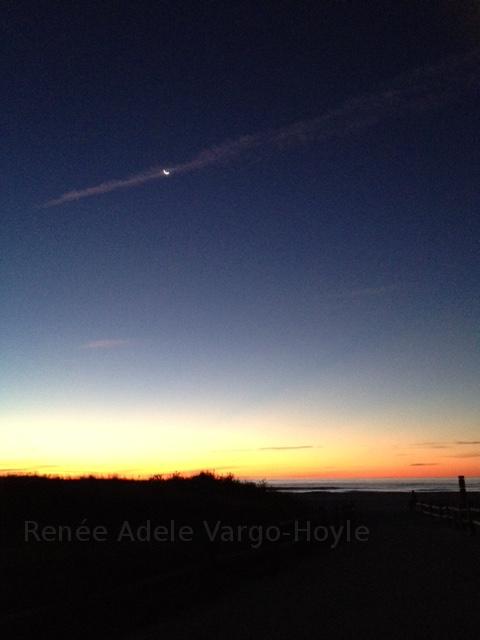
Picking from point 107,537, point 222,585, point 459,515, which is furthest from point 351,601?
point 459,515

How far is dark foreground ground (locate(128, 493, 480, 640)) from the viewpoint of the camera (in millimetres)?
9852

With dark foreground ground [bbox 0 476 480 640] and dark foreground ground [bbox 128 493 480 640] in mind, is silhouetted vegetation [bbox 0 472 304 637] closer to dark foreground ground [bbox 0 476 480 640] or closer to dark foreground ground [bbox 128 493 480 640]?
dark foreground ground [bbox 0 476 480 640]

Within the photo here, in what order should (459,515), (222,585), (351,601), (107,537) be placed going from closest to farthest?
(351,601) → (222,585) → (107,537) → (459,515)

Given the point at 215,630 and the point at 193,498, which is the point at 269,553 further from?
the point at 193,498

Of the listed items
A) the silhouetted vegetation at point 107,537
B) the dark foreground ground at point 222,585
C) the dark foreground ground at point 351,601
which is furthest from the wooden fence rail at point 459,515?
the silhouetted vegetation at point 107,537

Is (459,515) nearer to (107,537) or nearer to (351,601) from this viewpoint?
(107,537)

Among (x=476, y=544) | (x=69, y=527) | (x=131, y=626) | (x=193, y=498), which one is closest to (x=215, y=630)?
(x=131, y=626)

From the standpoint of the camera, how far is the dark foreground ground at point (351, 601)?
388 inches

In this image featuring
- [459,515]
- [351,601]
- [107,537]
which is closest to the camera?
[351,601]

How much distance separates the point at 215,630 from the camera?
32.8 ft

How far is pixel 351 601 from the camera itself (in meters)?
12.4

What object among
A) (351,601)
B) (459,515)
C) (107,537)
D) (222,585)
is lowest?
(351,601)

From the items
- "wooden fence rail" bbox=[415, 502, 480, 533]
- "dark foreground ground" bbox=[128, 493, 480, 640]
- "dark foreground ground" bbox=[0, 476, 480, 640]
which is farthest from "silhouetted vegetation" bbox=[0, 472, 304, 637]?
"wooden fence rail" bbox=[415, 502, 480, 533]

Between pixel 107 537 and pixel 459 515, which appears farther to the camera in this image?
pixel 459 515
